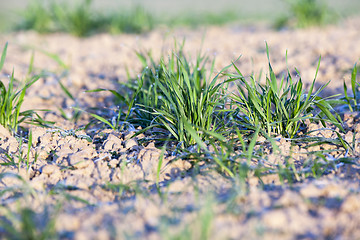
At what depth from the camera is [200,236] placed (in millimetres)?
1126

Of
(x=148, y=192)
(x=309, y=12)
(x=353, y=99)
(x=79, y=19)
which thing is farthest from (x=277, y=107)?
(x=79, y=19)

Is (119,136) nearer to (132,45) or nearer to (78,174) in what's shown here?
(78,174)

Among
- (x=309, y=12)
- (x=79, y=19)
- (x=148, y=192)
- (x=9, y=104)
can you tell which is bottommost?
(x=148, y=192)

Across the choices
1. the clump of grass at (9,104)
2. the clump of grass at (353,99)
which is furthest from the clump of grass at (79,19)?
the clump of grass at (353,99)

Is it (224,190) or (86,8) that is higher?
(86,8)

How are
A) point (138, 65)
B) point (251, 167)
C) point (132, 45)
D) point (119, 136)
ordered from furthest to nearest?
point (132, 45)
point (138, 65)
point (119, 136)
point (251, 167)

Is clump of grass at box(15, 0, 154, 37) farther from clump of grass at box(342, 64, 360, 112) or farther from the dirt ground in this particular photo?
clump of grass at box(342, 64, 360, 112)

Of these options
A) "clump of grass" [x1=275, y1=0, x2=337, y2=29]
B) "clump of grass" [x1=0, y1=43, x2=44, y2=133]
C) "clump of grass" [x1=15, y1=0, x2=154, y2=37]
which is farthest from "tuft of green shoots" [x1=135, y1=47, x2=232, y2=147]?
"clump of grass" [x1=15, y1=0, x2=154, y2=37]

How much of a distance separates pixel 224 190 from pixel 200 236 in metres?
0.42

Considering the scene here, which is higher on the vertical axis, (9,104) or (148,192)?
(9,104)

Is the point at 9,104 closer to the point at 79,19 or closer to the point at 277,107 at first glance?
the point at 277,107

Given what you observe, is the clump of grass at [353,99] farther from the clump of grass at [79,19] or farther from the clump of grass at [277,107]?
the clump of grass at [79,19]

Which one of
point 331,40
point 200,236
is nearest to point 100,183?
point 200,236

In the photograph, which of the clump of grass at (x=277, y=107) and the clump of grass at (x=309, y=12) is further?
the clump of grass at (x=309, y=12)
